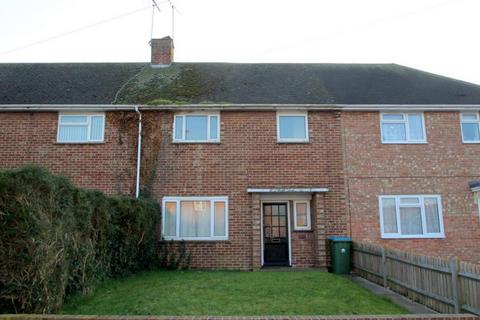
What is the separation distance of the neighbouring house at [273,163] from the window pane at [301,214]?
34 millimetres

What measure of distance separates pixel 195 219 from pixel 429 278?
725 cm

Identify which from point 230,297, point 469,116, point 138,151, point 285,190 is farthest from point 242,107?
point 469,116

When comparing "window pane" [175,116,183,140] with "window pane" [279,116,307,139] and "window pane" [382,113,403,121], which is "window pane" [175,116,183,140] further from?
"window pane" [382,113,403,121]

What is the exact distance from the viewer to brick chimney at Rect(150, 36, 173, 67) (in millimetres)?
17047

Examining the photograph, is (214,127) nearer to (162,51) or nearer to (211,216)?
(211,216)

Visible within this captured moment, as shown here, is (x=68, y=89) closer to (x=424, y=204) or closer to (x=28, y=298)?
(x=28, y=298)

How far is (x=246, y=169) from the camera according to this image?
501 inches

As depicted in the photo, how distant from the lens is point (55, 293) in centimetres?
583

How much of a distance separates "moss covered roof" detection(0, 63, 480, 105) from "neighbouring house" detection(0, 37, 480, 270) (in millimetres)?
183

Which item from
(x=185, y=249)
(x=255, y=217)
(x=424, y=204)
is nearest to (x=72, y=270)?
(x=185, y=249)

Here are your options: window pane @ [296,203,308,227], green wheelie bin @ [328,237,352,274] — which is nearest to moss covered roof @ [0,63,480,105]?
window pane @ [296,203,308,227]

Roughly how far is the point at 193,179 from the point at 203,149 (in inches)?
42.0

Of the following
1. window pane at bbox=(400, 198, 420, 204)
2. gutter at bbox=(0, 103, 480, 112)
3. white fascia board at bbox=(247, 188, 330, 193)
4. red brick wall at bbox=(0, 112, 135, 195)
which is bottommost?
window pane at bbox=(400, 198, 420, 204)

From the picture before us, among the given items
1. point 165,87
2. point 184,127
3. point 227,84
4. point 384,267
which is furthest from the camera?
point 227,84
